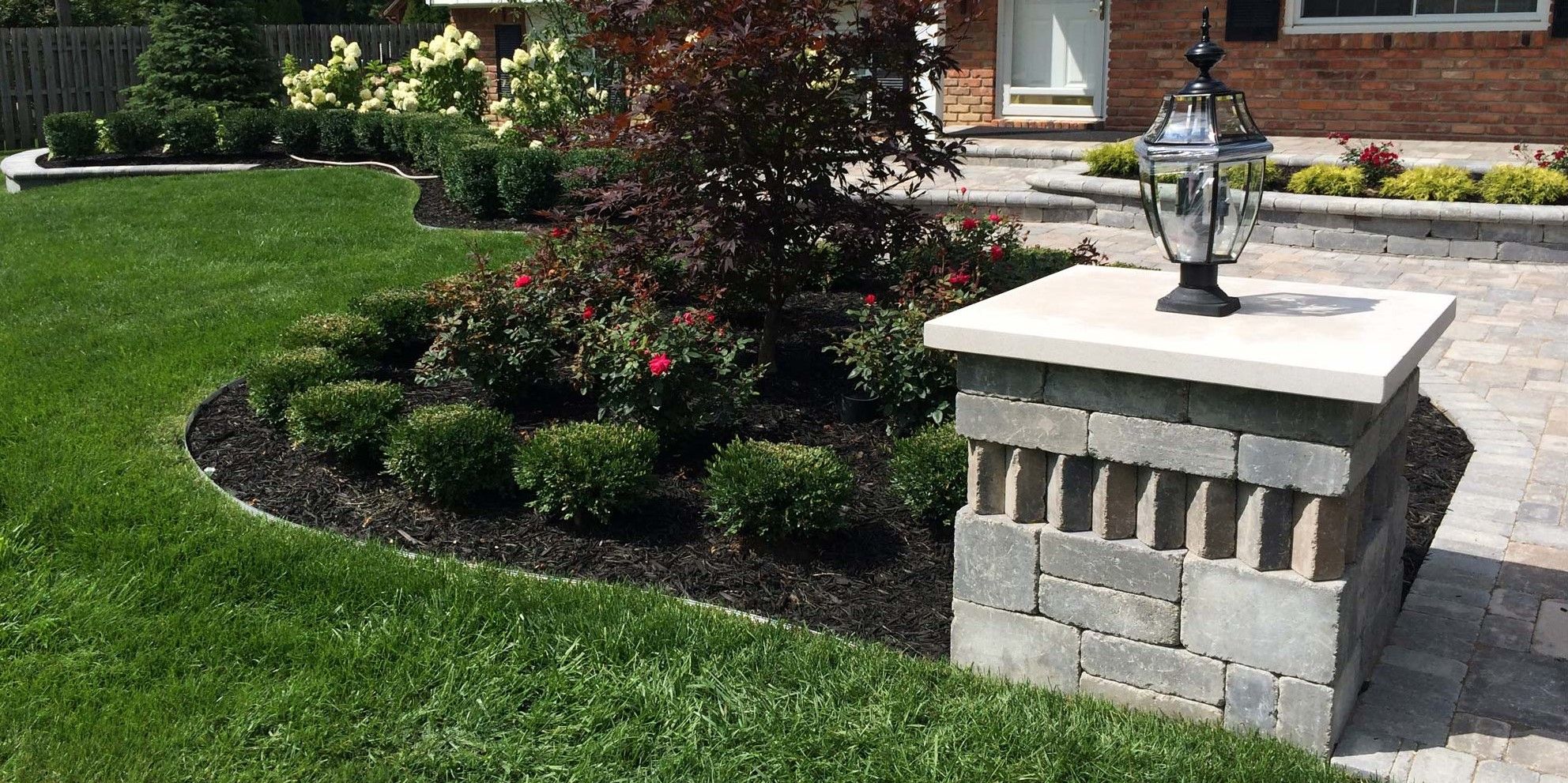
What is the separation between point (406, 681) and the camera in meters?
3.45

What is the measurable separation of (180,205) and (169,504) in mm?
6774

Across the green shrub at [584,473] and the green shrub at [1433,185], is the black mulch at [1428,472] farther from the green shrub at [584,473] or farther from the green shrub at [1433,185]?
the green shrub at [1433,185]

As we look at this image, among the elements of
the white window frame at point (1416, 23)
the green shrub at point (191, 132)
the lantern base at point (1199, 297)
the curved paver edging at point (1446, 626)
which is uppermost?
the white window frame at point (1416, 23)

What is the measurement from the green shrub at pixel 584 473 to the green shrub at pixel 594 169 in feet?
5.49

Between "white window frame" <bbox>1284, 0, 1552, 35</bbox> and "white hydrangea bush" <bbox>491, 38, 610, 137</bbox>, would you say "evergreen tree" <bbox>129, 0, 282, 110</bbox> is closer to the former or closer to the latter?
"white hydrangea bush" <bbox>491, 38, 610, 137</bbox>

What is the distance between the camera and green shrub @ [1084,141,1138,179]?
10500 mm

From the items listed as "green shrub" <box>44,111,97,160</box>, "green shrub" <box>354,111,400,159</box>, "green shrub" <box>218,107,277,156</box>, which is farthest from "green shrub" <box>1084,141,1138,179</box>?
"green shrub" <box>44,111,97,160</box>

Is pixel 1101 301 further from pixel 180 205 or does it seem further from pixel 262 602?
pixel 180 205

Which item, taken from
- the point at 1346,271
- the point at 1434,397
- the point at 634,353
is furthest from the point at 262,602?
the point at 1346,271

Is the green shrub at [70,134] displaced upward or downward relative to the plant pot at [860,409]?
upward

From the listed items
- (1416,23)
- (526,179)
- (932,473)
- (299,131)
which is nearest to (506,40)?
(299,131)

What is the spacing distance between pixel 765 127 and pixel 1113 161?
19.6ft

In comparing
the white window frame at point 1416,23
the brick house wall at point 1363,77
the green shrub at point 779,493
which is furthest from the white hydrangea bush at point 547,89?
the green shrub at point 779,493

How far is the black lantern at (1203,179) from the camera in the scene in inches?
132
